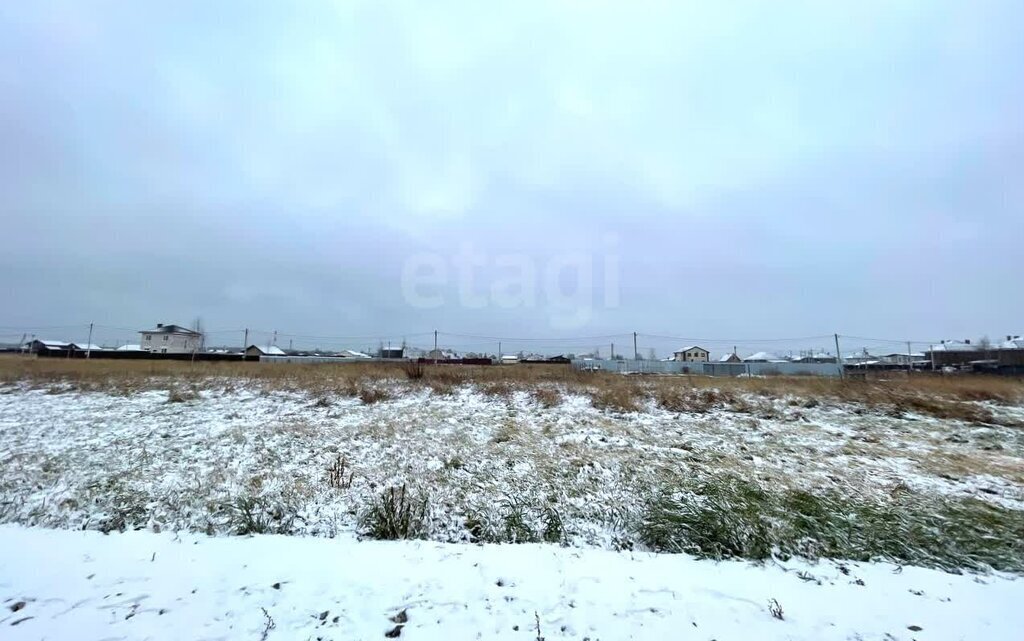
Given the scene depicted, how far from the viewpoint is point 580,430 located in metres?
10.1

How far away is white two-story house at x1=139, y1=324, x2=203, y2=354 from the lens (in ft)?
247

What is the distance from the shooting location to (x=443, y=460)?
25.0 ft

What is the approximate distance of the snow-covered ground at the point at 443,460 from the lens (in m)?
5.38

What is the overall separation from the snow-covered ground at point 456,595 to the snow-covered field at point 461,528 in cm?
2

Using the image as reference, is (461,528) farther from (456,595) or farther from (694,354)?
(694,354)

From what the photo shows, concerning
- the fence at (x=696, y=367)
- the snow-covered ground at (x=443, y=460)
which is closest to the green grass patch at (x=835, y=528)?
the snow-covered ground at (x=443, y=460)

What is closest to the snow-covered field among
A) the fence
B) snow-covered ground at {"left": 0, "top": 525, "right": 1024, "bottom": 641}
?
snow-covered ground at {"left": 0, "top": 525, "right": 1024, "bottom": 641}

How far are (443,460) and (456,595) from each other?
417 centimetres

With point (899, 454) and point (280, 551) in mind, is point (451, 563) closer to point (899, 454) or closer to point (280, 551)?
point (280, 551)

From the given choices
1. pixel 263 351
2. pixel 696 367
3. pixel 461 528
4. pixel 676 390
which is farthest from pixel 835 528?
pixel 263 351

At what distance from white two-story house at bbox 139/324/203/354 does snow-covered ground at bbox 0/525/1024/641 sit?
89231 millimetres

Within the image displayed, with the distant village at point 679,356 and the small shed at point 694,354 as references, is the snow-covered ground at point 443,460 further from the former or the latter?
the small shed at point 694,354

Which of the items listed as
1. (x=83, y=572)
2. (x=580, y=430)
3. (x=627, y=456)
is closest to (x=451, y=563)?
(x=83, y=572)

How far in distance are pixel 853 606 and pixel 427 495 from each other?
4686mm
